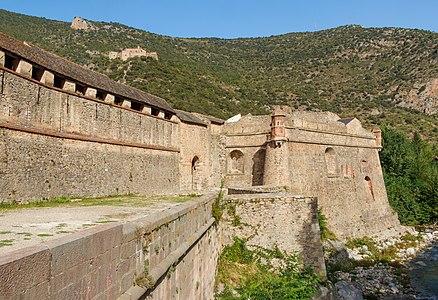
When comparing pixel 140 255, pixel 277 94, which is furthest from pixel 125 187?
pixel 277 94

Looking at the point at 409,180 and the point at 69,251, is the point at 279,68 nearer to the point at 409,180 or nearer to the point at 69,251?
the point at 409,180

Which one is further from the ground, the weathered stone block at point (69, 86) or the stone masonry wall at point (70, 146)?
the weathered stone block at point (69, 86)

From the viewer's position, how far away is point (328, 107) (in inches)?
2226

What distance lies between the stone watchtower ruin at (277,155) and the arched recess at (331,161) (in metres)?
4.35

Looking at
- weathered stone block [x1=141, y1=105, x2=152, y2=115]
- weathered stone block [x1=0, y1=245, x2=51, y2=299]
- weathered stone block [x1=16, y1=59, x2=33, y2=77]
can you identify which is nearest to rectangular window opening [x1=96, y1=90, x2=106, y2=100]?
weathered stone block [x1=141, y1=105, x2=152, y2=115]

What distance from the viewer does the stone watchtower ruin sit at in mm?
18953

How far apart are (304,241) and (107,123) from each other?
827 centimetres

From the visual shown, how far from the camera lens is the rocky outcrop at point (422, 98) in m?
59.6

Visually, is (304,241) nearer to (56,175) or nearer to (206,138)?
(56,175)

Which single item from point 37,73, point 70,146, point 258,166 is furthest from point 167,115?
point 37,73

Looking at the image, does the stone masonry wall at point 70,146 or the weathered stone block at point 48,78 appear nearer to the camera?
the stone masonry wall at point 70,146

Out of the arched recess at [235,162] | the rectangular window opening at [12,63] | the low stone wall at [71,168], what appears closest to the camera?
the low stone wall at [71,168]

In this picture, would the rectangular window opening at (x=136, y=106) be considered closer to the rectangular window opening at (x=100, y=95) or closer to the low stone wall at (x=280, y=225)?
the rectangular window opening at (x=100, y=95)

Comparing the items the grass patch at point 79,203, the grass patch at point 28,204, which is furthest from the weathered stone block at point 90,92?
the grass patch at point 28,204
